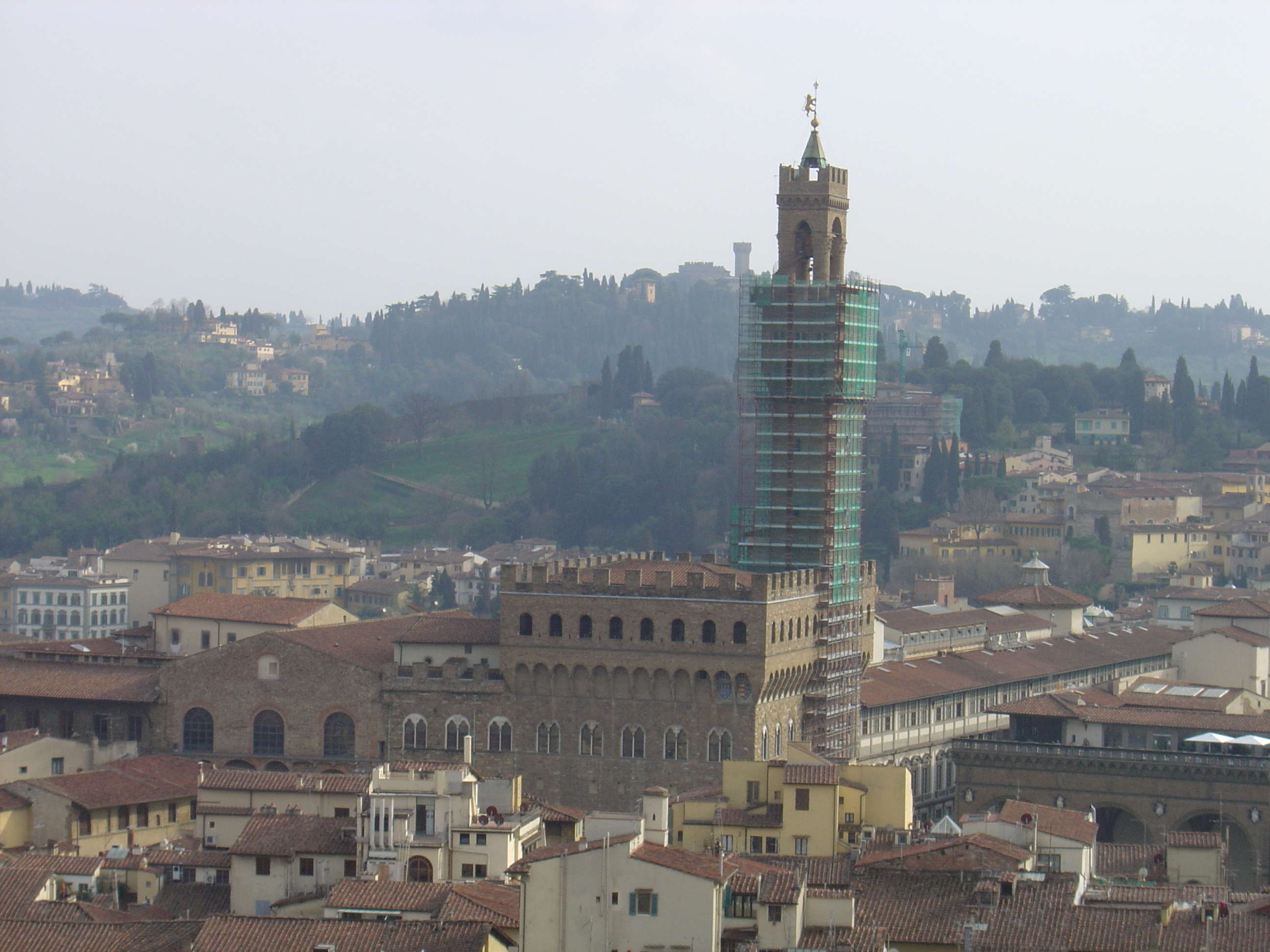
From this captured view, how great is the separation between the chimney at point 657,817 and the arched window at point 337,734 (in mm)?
15189

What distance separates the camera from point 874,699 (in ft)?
194

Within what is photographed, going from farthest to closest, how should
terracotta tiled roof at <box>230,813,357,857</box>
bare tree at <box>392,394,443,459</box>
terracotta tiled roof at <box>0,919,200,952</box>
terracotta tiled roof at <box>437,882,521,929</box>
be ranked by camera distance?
bare tree at <box>392,394,443,459</box>, terracotta tiled roof at <box>230,813,357,857</box>, terracotta tiled roof at <box>0,919,200,952</box>, terracotta tiled roof at <box>437,882,521,929</box>

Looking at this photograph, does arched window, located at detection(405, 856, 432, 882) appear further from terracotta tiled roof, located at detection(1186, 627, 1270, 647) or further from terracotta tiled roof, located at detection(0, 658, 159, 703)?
terracotta tiled roof, located at detection(1186, 627, 1270, 647)

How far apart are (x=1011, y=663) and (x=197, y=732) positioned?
74.6ft

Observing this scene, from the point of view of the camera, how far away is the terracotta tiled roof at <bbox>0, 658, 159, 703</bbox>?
56.3 metres

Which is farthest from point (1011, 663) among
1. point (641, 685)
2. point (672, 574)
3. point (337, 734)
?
point (337, 734)

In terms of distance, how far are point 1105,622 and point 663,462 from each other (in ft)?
142

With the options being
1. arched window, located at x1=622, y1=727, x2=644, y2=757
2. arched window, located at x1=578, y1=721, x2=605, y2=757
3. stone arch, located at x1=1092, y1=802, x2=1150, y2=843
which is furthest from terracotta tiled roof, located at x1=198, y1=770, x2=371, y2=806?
stone arch, located at x1=1092, y1=802, x2=1150, y2=843

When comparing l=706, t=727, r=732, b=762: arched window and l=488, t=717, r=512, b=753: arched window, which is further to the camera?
l=488, t=717, r=512, b=753: arched window

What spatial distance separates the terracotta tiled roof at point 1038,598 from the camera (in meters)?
78.2

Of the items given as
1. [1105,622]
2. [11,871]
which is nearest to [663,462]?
[1105,622]

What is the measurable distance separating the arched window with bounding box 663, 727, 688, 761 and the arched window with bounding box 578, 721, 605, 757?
139 cm

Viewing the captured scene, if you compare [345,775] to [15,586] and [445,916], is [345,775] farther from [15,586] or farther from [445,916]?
[15,586]

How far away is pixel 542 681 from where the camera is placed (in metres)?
54.0
